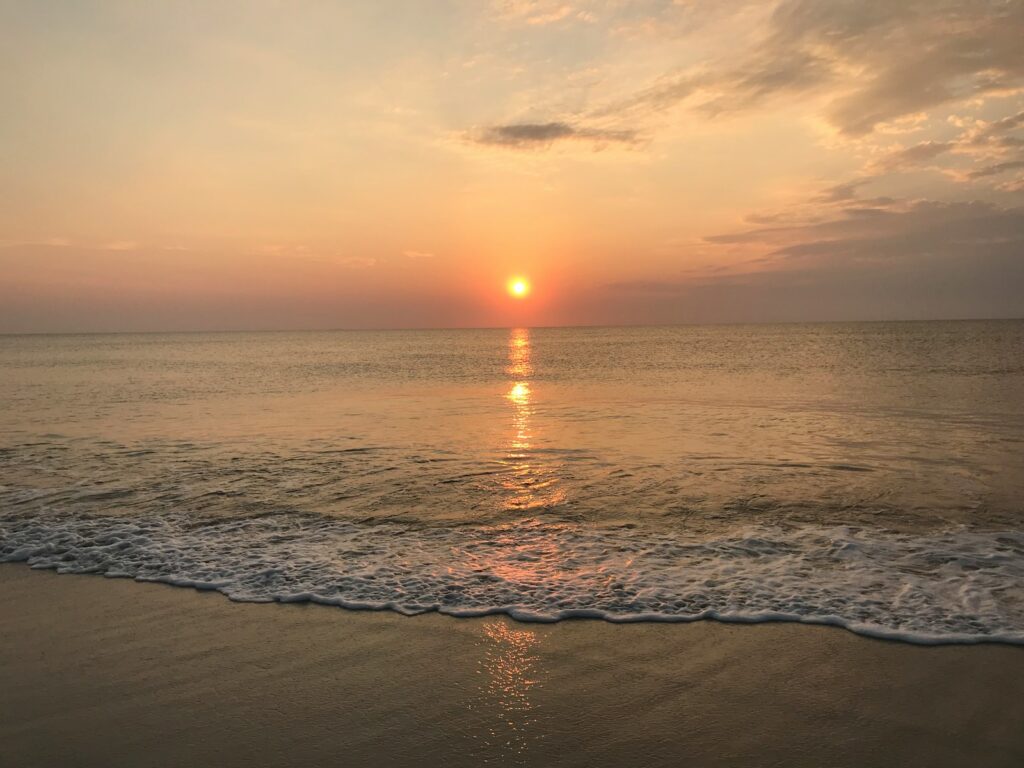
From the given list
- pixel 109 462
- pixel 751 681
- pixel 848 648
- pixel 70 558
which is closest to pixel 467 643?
pixel 751 681

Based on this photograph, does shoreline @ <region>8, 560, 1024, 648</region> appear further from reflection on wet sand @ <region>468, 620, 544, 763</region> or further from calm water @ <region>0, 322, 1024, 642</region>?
reflection on wet sand @ <region>468, 620, 544, 763</region>

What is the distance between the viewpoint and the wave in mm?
6781

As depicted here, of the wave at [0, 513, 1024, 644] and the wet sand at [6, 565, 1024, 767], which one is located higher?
the wet sand at [6, 565, 1024, 767]

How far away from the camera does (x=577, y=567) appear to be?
8.19m

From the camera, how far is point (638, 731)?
15.1 feet

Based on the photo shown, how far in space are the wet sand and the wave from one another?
0.43 m

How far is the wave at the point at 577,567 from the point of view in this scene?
267 inches

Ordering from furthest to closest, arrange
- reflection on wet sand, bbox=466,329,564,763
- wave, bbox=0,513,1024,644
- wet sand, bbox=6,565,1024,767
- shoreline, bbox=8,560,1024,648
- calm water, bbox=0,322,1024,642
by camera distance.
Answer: calm water, bbox=0,322,1024,642
wave, bbox=0,513,1024,644
shoreline, bbox=8,560,1024,648
reflection on wet sand, bbox=466,329,564,763
wet sand, bbox=6,565,1024,767

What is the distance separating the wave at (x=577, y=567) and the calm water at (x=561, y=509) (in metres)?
0.04

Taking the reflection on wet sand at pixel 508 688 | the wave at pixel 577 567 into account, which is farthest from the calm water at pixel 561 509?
the reflection on wet sand at pixel 508 688

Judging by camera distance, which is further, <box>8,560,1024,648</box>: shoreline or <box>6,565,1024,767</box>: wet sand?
<box>8,560,1024,648</box>: shoreline

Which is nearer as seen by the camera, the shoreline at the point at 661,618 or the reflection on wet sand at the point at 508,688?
the reflection on wet sand at the point at 508,688

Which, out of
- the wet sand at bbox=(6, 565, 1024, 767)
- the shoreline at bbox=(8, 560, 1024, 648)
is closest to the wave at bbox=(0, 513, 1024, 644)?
the shoreline at bbox=(8, 560, 1024, 648)

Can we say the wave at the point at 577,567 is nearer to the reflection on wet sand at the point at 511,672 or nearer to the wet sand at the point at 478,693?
the reflection on wet sand at the point at 511,672
